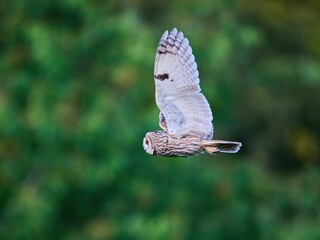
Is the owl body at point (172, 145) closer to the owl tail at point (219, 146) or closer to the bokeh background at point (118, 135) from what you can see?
the owl tail at point (219, 146)

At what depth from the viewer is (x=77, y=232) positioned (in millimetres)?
10766

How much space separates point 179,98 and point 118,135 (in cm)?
545

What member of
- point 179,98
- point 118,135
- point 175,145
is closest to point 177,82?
point 179,98

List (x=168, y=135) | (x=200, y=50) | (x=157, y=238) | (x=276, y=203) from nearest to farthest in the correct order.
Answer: (x=168, y=135)
(x=157, y=238)
(x=200, y=50)
(x=276, y=203)

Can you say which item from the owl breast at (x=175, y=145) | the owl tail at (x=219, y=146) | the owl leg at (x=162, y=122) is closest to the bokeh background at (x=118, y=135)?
the owl leg at (x=162, y=122)

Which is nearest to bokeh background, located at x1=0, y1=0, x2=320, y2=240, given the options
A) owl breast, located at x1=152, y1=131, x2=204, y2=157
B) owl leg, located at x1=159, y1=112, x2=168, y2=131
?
owl leg, located at x1=159, y1=112, x2=168, y2=131

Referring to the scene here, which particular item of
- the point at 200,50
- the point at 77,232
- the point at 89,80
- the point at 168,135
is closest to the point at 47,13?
the point at 89,80

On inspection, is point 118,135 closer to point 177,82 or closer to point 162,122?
point 162,122

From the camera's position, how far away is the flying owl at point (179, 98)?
14.5 ft

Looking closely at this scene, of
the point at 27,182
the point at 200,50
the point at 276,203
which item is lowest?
the point at 276,203

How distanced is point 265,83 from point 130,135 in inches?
137

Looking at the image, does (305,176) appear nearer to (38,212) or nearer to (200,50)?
(200,50)

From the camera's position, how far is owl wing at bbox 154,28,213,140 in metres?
4.43

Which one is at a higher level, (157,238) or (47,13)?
(47,13)
